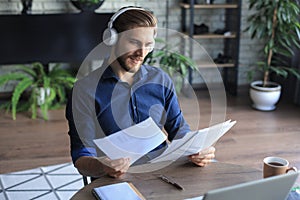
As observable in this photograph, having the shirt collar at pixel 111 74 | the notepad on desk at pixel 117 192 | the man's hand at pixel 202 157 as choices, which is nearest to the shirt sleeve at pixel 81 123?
the shirt collar at pixel 111 74

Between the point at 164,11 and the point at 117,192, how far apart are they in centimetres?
339

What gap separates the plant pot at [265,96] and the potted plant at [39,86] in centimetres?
166

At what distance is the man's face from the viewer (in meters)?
1.49

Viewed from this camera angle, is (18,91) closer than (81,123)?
No

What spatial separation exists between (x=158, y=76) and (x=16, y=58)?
2.38m

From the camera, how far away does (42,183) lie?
2.62m

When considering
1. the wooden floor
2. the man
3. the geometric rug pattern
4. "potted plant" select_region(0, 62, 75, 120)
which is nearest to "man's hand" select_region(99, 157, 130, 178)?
the man

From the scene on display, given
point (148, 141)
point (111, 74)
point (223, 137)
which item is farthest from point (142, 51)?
point (223, 137)

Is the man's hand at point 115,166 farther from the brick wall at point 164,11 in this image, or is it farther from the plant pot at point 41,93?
the brick wall at point 164,11

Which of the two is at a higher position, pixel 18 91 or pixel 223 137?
pixel 18 91

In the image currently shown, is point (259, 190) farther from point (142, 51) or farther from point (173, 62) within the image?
point (173, 62)

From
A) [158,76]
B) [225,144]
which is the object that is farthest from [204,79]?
[158,76]

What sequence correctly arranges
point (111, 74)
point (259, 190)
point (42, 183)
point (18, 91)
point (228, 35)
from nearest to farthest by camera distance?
point (259, 190) → point (111, 74) → point (42, 183) → point (18, 91) → point (228, 35)

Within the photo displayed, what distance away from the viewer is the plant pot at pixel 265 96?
3.88 m
